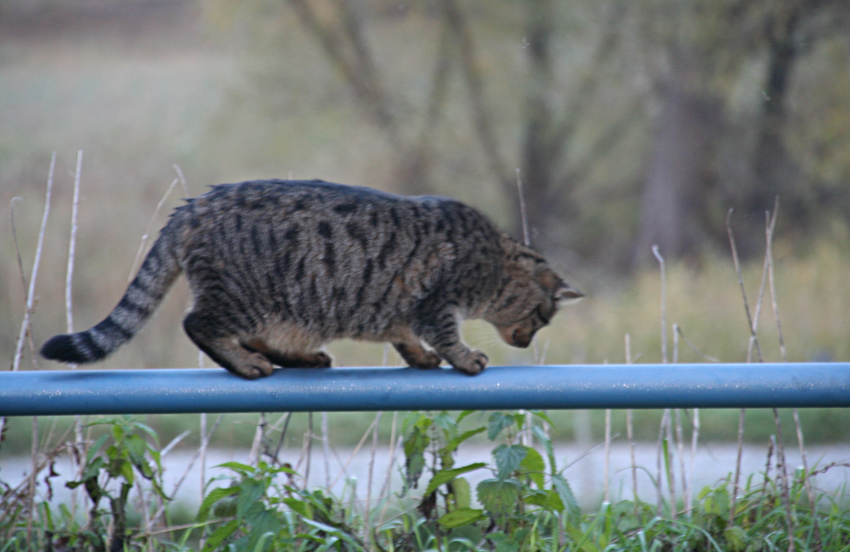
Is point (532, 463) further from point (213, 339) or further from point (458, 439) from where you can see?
point (213, 339)

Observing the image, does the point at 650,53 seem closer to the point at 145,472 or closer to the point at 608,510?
the point at 608,510

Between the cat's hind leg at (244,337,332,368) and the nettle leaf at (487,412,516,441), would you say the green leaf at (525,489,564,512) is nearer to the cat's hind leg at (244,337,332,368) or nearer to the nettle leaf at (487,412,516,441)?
the nettle leaf at (487,412,516,441)

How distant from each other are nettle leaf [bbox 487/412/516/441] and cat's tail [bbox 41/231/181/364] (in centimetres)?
98

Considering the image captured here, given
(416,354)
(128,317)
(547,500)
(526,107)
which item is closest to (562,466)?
(416,354)

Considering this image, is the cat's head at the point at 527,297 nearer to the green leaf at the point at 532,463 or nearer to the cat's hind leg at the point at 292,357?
the cat's hind leg at the point at 292,357

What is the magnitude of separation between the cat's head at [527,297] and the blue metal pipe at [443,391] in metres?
0.92

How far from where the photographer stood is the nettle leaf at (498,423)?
180 cm

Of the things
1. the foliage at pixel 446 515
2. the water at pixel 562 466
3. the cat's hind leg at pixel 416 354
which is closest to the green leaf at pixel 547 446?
the foliage at pixel 446 515

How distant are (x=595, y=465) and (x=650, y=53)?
4.34m

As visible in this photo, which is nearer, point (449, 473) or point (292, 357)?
point (449, 473)

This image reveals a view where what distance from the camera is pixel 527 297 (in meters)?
2.49

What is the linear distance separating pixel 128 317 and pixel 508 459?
108 centimetres

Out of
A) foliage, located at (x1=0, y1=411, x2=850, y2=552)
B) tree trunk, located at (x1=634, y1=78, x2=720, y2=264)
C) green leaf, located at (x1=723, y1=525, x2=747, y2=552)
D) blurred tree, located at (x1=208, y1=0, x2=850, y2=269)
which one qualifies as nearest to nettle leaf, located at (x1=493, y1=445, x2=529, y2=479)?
foliage, located at (x1=0, y1=411, x2=850, y2=552)

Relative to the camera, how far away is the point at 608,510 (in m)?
2.08
